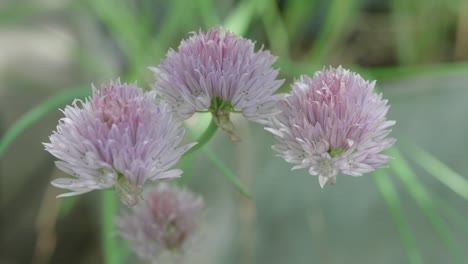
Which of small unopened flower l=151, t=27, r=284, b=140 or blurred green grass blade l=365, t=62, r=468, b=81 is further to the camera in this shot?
blurred green grass blade l=365, t=62, r=468, b=81

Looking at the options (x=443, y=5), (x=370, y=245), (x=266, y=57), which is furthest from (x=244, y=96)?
(x=443, y=5)

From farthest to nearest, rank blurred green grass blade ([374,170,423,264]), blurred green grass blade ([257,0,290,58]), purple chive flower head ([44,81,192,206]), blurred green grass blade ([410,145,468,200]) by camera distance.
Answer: blurred green grass blade ([257,0,290,58])
blurred green grass blade ([410,145,468,200])
blurred green grass blade ([374,170,423,264])
purple chive flower head ([44,81,192,206])

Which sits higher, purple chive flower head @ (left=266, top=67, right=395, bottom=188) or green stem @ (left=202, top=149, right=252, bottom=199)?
purple chive flower head @ (left=266, top=67, right=395, bottom=188)

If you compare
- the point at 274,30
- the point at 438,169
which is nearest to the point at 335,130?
the point at 438,169

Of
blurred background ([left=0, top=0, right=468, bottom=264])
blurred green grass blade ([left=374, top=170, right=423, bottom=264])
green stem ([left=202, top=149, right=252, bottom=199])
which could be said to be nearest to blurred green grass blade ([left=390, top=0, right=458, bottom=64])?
blurred background ([left=0, top=0, right=468, bottom=264])

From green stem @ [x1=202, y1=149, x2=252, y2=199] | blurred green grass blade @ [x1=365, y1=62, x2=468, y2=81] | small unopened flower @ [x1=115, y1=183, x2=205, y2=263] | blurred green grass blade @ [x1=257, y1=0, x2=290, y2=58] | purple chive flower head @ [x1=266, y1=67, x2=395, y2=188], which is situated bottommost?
small unopened flower @ [x1=115, y1=183, x2=205, y2=263]

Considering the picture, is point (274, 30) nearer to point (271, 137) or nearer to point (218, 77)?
point (271, 137)

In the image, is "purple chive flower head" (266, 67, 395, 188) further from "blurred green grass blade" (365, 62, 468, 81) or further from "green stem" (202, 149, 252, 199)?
"blurred green grass blade" (365, 62, 468, 81)

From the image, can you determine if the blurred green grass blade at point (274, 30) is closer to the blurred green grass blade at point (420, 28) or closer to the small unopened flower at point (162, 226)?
the blurred green grass blade at point (420, 28)
